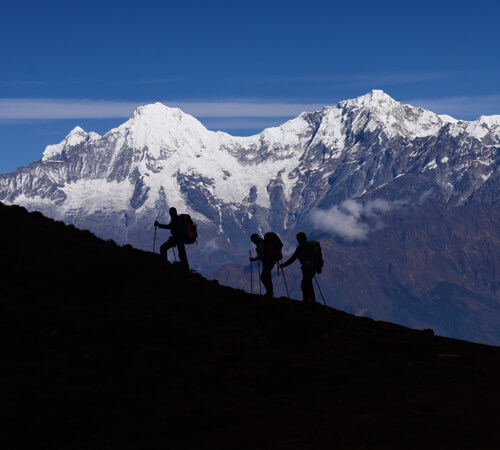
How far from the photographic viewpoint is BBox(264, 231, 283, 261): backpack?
30766 millimetres

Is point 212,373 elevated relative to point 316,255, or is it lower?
lower

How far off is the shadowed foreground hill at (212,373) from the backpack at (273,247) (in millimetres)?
1797

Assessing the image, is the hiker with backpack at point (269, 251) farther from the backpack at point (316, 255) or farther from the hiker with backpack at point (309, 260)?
the backpack at point (316, 255)

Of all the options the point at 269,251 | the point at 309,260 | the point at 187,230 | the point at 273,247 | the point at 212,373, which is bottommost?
the point at 212,373

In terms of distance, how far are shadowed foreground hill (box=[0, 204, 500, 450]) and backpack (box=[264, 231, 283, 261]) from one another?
1797 millimetres

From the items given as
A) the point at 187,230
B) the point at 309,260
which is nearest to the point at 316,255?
the point at 309,260

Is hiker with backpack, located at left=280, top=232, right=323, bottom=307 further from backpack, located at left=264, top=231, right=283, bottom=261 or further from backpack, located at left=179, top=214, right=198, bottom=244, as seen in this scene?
backpack, located at left=179, top=214, right=198, bottom=244

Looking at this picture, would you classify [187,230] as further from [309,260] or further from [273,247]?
[309,260]

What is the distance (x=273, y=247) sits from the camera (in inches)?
1219

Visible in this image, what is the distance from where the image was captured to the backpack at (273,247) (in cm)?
3077

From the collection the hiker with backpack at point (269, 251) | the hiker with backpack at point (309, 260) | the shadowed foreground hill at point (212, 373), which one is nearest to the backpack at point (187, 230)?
the shadowed foreground hill at point (212, 373)

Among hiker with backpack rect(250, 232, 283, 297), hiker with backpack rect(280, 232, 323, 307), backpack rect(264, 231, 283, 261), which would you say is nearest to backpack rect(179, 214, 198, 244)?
hiker with backpack rect(250, 232, 283, 297)

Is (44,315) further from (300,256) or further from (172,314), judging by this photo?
(300,256)

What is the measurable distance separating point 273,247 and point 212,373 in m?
10.3
